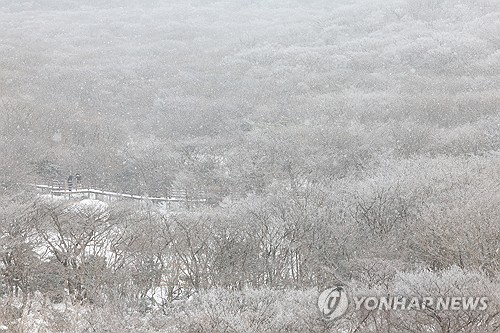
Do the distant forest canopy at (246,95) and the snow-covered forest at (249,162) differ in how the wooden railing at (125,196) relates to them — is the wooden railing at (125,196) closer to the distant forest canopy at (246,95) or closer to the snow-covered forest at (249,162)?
the snow-covered forest at (249,162)

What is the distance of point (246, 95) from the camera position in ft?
151

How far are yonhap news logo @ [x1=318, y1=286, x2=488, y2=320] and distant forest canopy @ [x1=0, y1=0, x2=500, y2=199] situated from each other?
46.2ft

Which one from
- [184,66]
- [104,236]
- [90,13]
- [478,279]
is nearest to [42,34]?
[90,13]

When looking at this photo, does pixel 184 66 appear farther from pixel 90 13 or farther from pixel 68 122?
pixel 90 13

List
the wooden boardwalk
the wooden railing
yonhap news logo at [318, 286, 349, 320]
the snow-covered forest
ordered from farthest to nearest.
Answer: the wooden railing, the wooden boardwalk, the snow-covered forest, yonhap news logo at [318, 286, 349, 320]

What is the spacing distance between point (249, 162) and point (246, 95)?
14.2 m

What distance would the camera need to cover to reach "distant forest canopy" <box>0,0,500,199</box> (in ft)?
107

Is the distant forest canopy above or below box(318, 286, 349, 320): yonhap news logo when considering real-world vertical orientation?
below

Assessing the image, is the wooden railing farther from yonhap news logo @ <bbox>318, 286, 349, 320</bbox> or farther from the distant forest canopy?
yonhap news logo @ <bbox>318, 286, 349, 320</bbox>

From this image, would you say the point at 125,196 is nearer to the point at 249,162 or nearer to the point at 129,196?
the point at 129,196

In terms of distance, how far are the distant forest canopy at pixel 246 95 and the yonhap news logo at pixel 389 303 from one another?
1408 cm

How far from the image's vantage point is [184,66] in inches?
2140

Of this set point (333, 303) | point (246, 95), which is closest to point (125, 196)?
point (246, 95)

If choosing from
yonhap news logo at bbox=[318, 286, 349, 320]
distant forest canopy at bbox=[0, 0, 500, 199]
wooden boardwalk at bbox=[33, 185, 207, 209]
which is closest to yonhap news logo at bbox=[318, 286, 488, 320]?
yonhap news logo at bbox=[318, 286, 349, 320]
